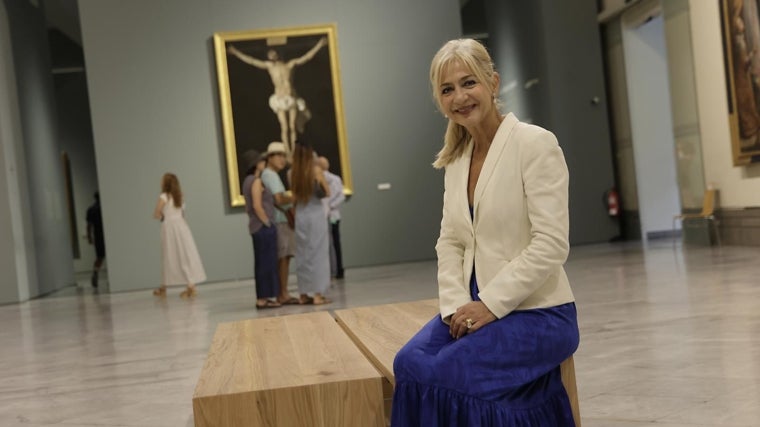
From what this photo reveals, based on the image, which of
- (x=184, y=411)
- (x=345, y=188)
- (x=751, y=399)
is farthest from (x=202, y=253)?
(x=751, y=399)

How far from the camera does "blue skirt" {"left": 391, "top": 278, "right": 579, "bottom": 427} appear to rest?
3.13m

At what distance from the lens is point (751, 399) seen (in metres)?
4.70

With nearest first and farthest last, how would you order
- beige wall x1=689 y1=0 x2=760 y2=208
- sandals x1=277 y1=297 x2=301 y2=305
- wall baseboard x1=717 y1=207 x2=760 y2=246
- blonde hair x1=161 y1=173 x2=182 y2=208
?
sandals x1=277 y1=297 x2=301 y2=305 < wall baseboard x1=717 y1=207 x2=760 y2=246 < beige wall x1=689 y1=0 x2=760 y2=208 < blonde hair x1=161 y1=173 x2=182 y2=208

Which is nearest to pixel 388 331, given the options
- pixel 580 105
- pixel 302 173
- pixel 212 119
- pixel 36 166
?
pixel 302 173

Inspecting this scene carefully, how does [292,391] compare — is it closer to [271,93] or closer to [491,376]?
[491,376]

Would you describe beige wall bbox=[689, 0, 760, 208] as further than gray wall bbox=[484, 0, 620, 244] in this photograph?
No

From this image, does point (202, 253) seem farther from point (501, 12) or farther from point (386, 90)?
point (501, 12)

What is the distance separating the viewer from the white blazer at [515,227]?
329 cm

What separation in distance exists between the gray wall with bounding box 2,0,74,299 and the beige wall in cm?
1299

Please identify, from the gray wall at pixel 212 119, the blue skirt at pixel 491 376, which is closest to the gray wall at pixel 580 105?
the gray wall at pixel 212 119

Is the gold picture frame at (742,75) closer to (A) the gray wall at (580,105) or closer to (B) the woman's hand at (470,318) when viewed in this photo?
(A) the gray wall at (580,105)

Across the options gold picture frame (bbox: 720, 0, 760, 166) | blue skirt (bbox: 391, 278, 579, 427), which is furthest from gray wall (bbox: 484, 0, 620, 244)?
blue skirt (bbox: 391, 278, 579, 427)

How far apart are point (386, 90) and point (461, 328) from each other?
17.8 metres

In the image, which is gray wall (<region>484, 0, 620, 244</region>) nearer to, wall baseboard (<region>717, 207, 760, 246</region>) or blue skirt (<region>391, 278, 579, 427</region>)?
wall baseboard (<region>717, 207, 760, 246</region>)
